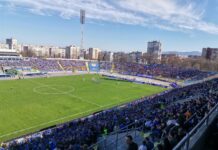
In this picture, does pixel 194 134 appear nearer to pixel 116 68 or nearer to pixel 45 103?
pixel 45 103

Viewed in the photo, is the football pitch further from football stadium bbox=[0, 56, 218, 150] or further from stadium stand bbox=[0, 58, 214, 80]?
stadium stand bbox=[0, 58, 214, 80]

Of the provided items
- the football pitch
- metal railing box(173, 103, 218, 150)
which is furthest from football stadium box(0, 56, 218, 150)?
metal railing box(173, 103, 218, 150)

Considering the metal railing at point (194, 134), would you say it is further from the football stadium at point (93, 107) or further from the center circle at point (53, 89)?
the center circle at point (53, 89)

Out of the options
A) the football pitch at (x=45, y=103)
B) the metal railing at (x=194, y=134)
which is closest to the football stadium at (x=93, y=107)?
the football pitch at (x=45, y=103)

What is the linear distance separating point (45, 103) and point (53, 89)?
10375 mm

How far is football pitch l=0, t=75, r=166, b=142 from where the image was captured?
24.0 metres

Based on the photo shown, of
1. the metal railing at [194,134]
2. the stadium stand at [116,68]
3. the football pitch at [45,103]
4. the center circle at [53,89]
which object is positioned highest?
the metal railing at [194,134]

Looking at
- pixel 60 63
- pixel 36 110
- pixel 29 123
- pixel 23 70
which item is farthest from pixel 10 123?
pixel 60 63

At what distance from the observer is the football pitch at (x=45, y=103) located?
78.8ft

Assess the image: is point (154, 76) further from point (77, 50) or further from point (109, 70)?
point (77, 50)

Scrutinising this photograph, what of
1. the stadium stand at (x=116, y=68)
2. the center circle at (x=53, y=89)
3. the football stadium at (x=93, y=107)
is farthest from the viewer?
the stadium stand at (x=116, y=68)

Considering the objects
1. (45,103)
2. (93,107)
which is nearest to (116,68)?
(93,107)

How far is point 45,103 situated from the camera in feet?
107

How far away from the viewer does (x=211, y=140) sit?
7.07m
